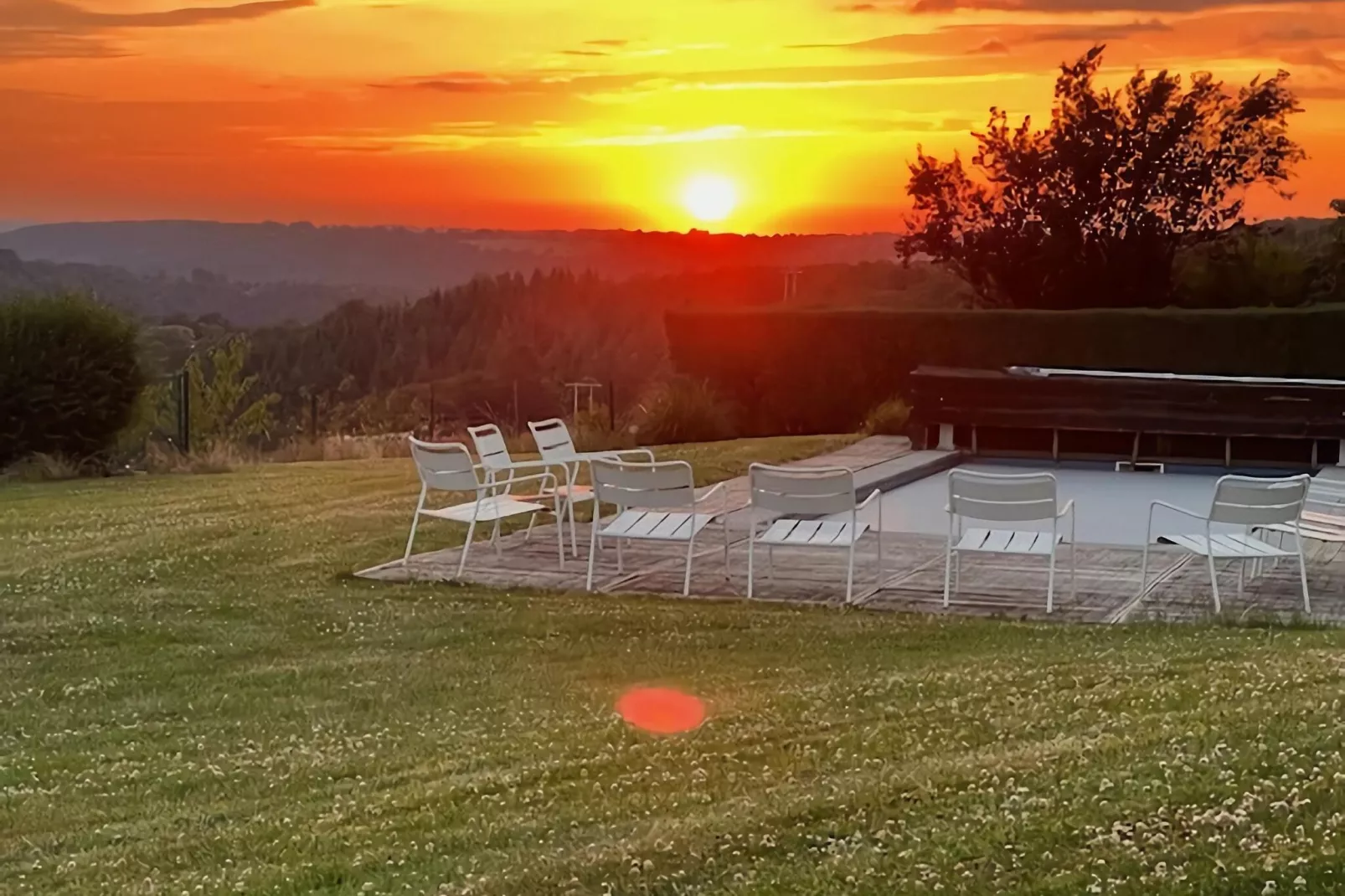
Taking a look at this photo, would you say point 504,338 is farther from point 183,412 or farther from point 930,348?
point 183,412

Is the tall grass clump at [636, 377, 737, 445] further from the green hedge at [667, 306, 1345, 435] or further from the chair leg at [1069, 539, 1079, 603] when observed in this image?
the chair leg at [1069, 539, 1079, 603]

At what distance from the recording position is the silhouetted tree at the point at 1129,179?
22.1m

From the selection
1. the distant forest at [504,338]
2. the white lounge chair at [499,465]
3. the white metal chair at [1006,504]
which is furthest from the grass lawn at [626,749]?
the distant forest at [504,338]

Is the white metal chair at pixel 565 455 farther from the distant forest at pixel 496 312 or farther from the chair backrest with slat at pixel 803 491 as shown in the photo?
the distant forest at pixel 496 312

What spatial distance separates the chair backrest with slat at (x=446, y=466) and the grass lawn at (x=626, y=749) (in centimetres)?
73

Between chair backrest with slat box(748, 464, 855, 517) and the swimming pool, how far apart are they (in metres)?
2.02

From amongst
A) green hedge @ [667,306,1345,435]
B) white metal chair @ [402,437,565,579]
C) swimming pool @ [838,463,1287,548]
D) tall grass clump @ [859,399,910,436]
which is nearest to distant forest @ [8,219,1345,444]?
green hedge @ [667,306,1345,435]

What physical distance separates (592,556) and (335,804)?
3.81m

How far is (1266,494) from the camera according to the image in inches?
277

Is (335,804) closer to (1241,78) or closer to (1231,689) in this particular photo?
(1231,689)

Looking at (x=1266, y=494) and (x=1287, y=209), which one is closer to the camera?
(x=1266, y=494)

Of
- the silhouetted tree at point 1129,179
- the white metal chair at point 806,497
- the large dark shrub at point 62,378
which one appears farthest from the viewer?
the silhouetted tree at point 1129,179

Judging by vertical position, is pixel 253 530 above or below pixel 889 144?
below

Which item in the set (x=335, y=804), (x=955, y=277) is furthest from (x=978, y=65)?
(x=335, y=804)
